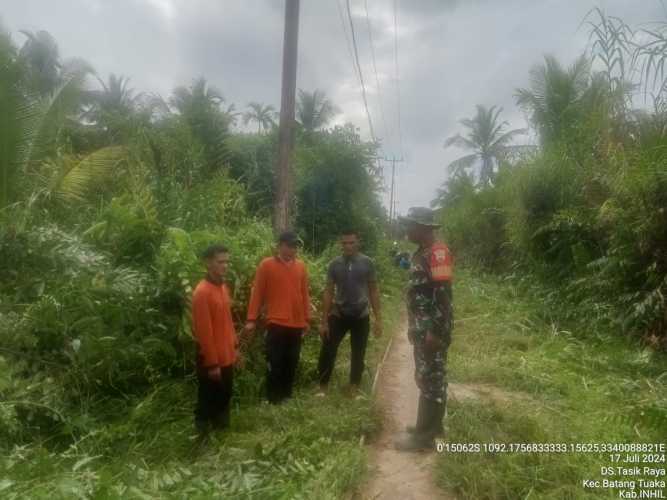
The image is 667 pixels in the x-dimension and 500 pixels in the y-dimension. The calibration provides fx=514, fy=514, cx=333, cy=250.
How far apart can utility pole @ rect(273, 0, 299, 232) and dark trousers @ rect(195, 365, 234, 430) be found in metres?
3.20

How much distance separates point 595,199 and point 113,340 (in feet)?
25.1

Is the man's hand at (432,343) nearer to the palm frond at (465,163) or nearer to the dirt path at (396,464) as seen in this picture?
the dirt path at (396,464)

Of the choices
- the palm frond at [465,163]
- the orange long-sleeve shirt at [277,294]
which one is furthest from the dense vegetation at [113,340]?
the palm frond at [465,163]

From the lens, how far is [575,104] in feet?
40.1

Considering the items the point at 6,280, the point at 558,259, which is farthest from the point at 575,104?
the point at 6,280

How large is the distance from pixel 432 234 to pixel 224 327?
1739 millimetres

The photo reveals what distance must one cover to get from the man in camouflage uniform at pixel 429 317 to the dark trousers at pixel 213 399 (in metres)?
1.40

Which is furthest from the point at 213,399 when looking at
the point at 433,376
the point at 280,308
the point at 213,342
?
the point at 433,376

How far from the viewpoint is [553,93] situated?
44.2ft

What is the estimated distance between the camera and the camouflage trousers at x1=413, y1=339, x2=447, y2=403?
3.95 m

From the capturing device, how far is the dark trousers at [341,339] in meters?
5.07

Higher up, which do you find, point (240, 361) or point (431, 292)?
point (431, 292)

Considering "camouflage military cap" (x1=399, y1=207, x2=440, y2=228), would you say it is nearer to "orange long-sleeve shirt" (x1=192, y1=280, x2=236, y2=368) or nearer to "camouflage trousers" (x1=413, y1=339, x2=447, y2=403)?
"camouflage trousers" (x1=413, y1=339, x2=447, y2=403)

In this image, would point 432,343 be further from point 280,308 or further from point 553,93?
point 553,93
